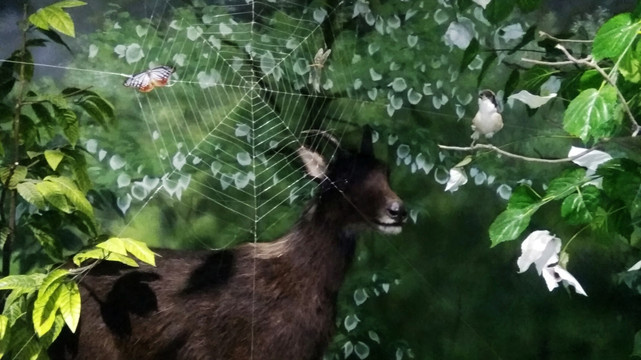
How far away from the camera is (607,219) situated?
1.23 m

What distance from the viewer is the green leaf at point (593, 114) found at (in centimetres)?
107

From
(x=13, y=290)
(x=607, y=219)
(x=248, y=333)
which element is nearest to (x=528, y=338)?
(x=607, y=219)

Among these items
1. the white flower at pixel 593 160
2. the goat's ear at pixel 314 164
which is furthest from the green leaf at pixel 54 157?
the white flower at pixel 593 160

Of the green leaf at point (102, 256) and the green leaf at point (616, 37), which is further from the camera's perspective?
the green leaf at point (102, 256)

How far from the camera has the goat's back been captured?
1.42 metres

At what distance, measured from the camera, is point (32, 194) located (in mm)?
1336

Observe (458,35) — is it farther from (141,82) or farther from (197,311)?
(197,311)

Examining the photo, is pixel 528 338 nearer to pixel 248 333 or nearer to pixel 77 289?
pixel 248 333

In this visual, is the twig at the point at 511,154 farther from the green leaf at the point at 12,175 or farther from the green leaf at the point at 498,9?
the green leaf at the point at 12,175

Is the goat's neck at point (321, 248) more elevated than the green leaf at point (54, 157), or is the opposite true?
the green leaf at point (54, 157)

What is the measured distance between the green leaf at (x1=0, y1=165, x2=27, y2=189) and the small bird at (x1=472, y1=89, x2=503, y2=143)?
2.58 ft

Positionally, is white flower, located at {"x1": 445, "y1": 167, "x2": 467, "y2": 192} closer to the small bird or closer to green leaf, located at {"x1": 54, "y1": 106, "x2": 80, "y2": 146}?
the small bird

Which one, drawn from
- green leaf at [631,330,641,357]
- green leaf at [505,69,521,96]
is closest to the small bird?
green leaf at [505,69,521,96]

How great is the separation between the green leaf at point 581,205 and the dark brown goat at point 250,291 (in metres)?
0.34
